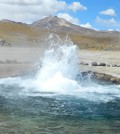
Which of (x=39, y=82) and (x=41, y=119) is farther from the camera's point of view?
(x=39, y=82)

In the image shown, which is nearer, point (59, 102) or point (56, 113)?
point (56, 113)

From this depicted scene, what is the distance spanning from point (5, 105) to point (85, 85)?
11.7 metres

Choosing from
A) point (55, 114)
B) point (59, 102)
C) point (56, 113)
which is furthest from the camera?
point (59, 102)

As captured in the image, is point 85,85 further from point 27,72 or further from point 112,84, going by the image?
point 27,72

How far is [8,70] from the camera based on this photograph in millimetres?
43688

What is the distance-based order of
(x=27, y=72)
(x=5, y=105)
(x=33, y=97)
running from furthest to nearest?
(x=27, y=72)
(x=33, y=97)
(x=5, y=105)

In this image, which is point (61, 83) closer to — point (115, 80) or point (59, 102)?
point (115, 80)

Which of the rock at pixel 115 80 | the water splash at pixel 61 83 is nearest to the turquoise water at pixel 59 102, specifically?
the water splash at pixel 61 83

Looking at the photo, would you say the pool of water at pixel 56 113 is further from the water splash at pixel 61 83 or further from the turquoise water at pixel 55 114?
the water splash at pixel 61 83

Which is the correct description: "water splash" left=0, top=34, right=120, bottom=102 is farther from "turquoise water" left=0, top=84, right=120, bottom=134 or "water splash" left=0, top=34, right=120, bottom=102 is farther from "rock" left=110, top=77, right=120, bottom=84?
"rock" left=110, top=77, right=120, bottom=84

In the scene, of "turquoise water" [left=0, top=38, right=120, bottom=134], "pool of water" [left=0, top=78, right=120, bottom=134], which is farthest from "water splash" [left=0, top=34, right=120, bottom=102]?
"pool of water" [left=0, top=78, right=120, bottom=134]

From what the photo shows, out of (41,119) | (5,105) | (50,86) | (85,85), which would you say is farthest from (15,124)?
(85,85)

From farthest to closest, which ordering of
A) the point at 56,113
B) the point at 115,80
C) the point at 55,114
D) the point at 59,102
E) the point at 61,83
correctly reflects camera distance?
the point at 115,80
the point at 61,83
the point at 59,102
the point at 56,113
the point at 55,114

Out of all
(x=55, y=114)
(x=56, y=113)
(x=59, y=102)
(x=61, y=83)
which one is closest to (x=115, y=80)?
(x=61, y=83)
